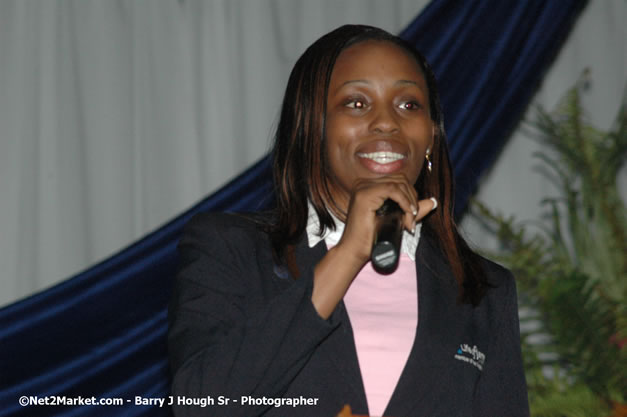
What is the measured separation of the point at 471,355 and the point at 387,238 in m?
0.43

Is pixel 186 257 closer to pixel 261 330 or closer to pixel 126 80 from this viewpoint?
pixel 261 330

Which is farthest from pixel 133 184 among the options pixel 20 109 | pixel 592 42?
pixel 592 42

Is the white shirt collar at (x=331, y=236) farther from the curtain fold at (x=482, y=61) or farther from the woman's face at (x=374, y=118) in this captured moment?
the curtain fold at (x=482, y=61)

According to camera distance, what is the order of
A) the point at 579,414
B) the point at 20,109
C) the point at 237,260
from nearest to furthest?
the point at 237,260 < the point at 579,414 < the point at 20,109

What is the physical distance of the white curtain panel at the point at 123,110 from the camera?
3.26 meters

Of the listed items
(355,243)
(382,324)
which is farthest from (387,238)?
(382,324)

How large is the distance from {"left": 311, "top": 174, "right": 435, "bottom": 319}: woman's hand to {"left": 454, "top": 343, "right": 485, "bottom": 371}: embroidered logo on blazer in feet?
1.08

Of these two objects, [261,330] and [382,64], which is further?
[382,64]

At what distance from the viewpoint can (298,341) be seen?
1254 millimetres

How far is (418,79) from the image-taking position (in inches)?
65.4

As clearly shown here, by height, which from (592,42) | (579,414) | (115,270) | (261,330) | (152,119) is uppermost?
(592,42)

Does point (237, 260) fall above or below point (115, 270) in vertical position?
above

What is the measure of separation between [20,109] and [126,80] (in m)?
0.43

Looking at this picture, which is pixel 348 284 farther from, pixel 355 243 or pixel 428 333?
pixel 428 333
